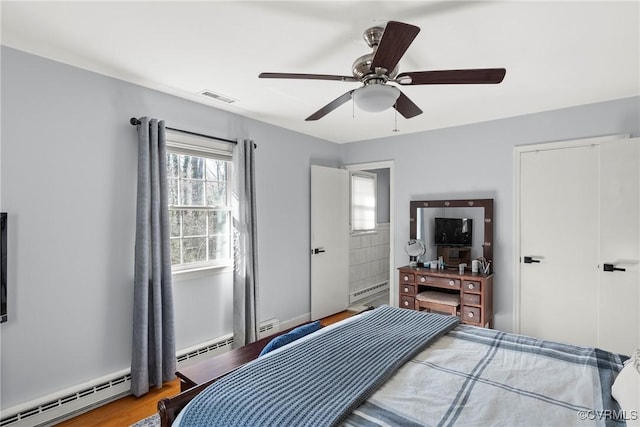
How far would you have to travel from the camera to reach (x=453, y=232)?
3.88 metres

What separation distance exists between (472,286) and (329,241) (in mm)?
1828

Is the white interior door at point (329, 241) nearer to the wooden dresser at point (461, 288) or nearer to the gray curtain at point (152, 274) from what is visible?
the wooden dresser at point (461, 288)

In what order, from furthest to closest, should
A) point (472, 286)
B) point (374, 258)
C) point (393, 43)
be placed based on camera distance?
point (374, 258), point (472, 286), point (393, 43)

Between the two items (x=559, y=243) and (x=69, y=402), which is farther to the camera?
(x=559, y=243)

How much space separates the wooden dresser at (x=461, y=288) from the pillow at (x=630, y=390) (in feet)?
6.96

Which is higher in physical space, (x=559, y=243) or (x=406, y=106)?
(x=406, y=106)

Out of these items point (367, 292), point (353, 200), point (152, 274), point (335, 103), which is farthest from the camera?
point (367, 292)

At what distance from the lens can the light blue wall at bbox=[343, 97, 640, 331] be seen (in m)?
3.13

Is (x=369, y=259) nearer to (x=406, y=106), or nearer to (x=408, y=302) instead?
(x=408, y=302)

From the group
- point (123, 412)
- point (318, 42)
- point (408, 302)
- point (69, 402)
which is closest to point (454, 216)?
point (408, 302)

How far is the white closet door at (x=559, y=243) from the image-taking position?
10.1 feet

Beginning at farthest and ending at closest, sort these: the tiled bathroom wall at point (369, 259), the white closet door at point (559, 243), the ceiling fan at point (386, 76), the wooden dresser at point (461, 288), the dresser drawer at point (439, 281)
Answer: the tiled bathroom wall at point (369, 259) < the dresser drawer at point (439, 281) < the wooden dresser at point (461, 288) < the white closet door at point (559, 243) < the ceiling fan at point (386, 76)

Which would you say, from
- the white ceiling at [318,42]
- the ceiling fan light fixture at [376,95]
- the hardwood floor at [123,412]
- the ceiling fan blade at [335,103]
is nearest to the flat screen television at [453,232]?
the white ceiling at [318,42]

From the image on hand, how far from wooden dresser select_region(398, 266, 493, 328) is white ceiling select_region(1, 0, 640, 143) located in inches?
71.1
